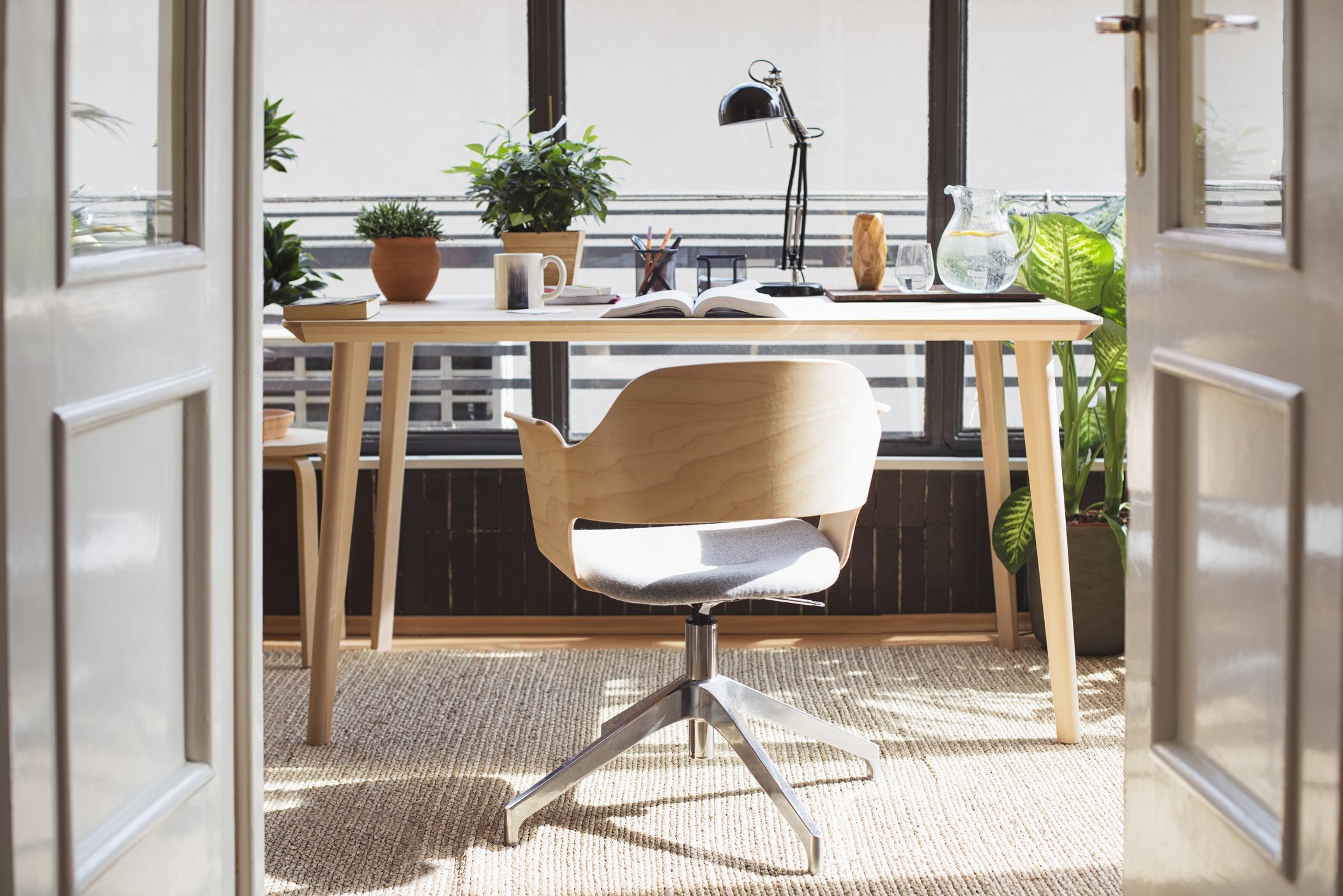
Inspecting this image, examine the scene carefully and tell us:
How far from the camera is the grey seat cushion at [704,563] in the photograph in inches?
74.3

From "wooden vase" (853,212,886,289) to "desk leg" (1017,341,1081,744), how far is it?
1.48 feet

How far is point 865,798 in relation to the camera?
216 cm

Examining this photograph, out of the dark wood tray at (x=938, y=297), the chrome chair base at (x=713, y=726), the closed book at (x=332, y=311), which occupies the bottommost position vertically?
the chrome chair base at (x=713, y=726)

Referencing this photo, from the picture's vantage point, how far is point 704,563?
1.99 metres

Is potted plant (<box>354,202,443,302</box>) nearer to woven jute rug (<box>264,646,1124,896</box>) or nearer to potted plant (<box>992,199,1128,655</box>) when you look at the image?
woven jute rug (<box>264,646,1124,896</box>)

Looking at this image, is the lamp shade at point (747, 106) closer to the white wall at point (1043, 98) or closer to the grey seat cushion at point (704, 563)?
the white wall at point (1043, 98)

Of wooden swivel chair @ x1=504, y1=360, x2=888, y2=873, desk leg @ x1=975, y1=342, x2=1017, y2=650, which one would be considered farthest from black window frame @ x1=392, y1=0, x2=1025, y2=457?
wooden swivel chair @ x1=504, y1=360, x2=888, y2=873

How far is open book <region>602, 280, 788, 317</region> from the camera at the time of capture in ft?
7.39

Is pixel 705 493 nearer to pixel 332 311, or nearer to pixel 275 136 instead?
pixel 332 311

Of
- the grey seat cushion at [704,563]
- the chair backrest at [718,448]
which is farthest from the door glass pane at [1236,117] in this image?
the grey seat cushion at [704,563]

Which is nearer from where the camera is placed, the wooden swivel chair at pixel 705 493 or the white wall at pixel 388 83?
the wooden swivel chair at pixel 705 493

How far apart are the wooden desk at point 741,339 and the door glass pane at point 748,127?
0.60 meters

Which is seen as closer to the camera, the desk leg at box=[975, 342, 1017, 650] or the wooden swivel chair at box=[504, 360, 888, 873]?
the wooden swivel chair at box=[504, 360, 888, 873]

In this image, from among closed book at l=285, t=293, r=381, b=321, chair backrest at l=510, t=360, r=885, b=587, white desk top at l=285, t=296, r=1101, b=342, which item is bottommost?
chair backrest at l=510, t=360, r=885, b=587
